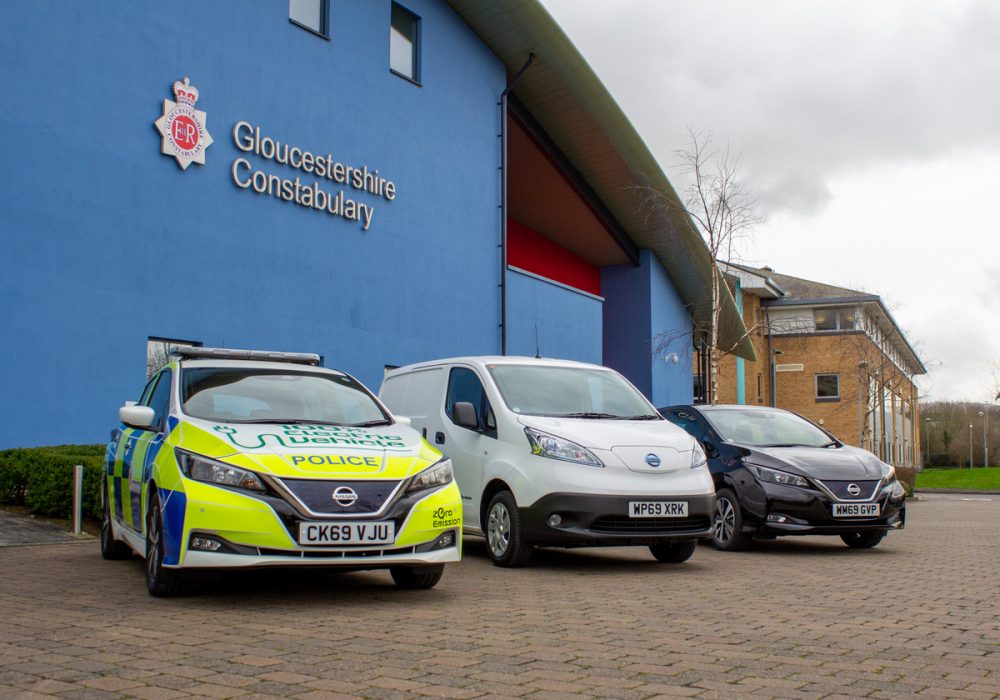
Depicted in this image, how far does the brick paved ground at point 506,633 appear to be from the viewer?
4.39 metres

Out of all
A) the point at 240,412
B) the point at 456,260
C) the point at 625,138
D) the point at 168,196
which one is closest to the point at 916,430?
the point at 625,138

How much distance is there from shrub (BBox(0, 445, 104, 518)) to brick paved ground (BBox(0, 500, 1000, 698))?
1327 mm

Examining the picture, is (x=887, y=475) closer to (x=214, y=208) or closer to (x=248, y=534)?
(x=248, y=534)

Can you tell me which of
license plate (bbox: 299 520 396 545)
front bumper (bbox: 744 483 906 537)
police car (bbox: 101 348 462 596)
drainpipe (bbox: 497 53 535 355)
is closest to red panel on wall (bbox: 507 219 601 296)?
drainpipe (bbox: 497 53 535 355)

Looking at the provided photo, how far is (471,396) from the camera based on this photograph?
1003 cm

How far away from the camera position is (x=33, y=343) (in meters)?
13.5

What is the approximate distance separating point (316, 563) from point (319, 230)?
40.5ft

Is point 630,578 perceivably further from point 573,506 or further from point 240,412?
point 240,412

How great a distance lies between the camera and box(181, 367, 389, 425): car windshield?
739cm

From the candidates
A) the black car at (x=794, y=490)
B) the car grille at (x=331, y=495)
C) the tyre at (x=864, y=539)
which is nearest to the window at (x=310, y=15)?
the black car at (x=794, y=490)

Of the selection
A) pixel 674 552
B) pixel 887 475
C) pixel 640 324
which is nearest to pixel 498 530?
pixel 674 552

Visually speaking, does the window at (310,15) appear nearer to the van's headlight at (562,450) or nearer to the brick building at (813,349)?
the van's headlight at (562,450)

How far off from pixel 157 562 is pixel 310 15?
14.1 m

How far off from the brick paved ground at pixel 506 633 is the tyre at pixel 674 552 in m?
0.43
